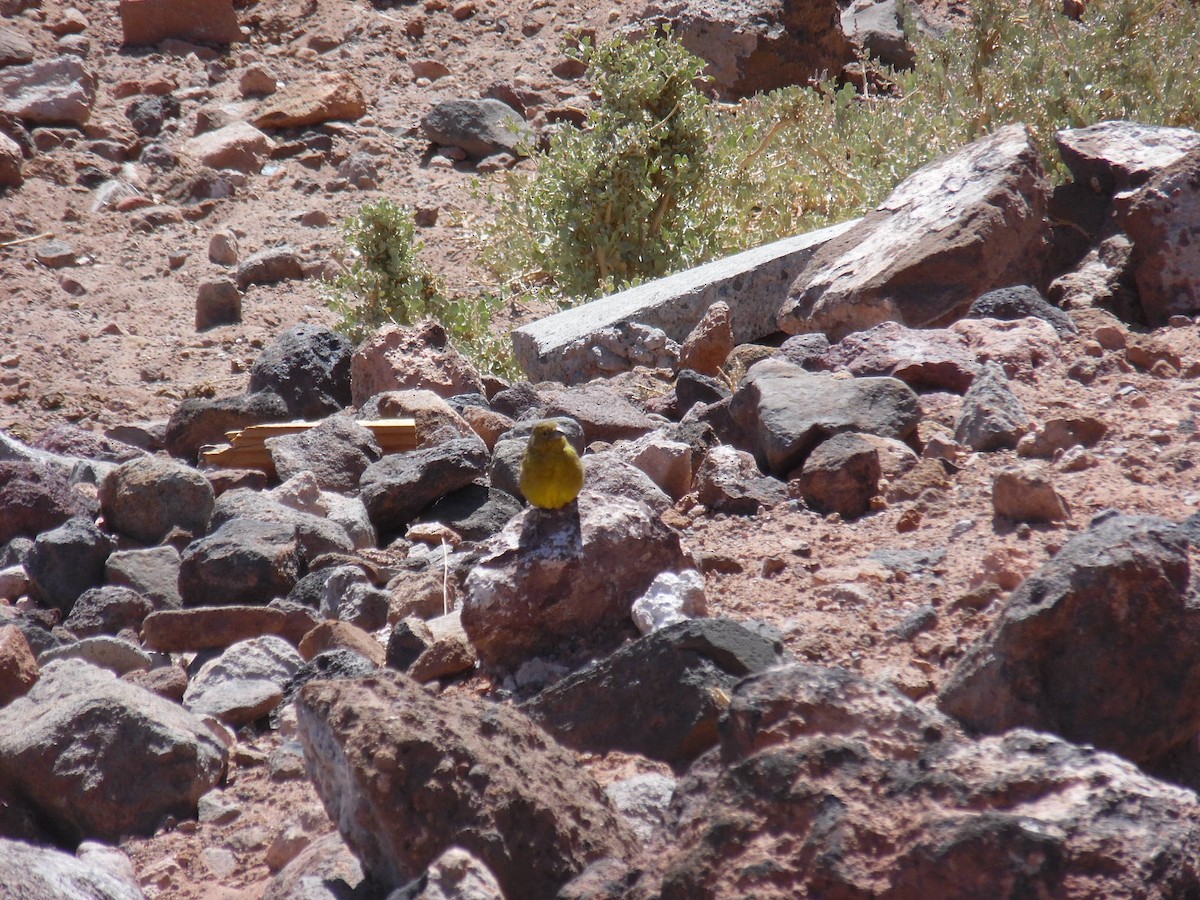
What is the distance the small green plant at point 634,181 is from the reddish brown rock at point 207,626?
3.92 meters

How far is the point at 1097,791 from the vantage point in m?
1.34

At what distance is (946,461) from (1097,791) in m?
2.07

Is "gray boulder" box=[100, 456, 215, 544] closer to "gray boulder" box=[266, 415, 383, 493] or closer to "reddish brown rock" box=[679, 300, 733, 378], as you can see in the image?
"gray boulder" box=[266, 415, 383, 493]

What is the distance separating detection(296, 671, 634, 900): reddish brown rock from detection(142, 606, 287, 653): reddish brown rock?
1.71m

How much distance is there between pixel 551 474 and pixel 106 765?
1053 mm

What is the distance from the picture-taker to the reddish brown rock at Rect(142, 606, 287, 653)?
3.42 meters

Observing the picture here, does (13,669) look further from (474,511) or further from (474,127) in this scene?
(474,127)

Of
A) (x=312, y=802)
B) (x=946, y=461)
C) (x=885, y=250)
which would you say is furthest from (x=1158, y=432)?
(x=312, y=802)

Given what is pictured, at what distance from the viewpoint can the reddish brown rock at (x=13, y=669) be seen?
297 cm

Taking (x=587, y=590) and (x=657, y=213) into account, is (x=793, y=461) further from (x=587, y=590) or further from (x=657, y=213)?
(x=657, y=213)

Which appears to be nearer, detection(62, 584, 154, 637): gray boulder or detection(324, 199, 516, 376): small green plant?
detection(62, 584, 154, 637): gray boulder

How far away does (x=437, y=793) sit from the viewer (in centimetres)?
164

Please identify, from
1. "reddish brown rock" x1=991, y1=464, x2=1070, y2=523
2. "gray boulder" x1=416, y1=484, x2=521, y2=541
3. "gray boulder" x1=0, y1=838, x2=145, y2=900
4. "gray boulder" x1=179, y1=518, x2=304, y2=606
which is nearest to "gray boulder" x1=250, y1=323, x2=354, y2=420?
"gray boulder" x1=416, y1=484, x2=521, y2=541

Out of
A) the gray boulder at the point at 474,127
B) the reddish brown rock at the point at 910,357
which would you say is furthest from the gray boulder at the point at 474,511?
the gray boulder at the point at 474,127
